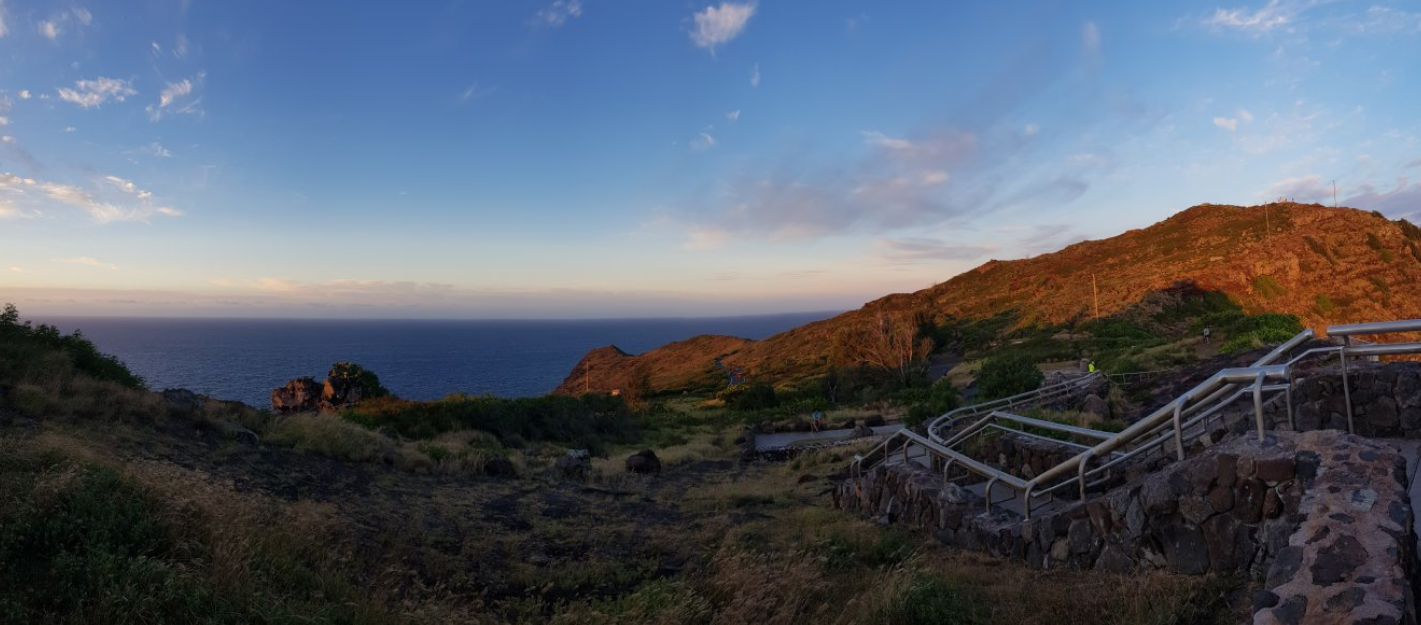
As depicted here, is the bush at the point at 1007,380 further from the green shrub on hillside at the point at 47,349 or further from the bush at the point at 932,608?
the green shrub on hillside at the point at 47,349

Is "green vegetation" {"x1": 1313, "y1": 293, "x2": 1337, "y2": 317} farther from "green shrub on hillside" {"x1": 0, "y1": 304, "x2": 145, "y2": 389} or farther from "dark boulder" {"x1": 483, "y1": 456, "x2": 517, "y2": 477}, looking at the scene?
"green shrub on hillside" {"x1": 0, "y1": 304, "x2": 145, "y2": 389}

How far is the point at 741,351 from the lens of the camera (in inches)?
3748

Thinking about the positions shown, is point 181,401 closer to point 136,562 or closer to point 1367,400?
point 136,562

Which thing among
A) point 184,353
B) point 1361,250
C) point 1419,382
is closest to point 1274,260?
point 1361,250

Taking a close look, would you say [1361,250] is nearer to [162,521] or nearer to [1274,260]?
[1274,260]

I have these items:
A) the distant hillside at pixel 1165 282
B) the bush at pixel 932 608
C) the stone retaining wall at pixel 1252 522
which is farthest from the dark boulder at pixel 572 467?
the distant hillside at pixel 1165 282

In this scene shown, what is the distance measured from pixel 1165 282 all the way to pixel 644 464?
62.0 meters

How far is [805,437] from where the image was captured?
26578mm

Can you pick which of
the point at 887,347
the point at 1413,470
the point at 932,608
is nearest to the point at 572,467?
the point at 932,608

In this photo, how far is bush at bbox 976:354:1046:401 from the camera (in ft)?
79.3

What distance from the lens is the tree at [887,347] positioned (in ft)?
155

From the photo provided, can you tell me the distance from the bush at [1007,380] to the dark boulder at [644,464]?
12.6 metres

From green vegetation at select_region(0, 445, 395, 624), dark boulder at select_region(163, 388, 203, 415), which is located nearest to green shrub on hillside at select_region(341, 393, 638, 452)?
dark boulder at select_region(163, 388, 203, 415)

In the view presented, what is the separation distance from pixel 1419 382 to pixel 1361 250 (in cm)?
7492
